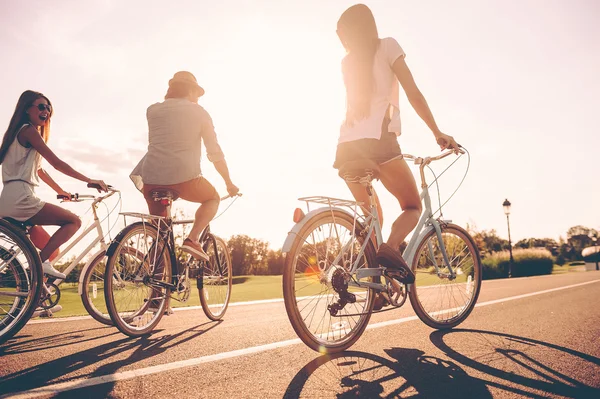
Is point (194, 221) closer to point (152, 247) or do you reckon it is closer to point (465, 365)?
point (152, 247)

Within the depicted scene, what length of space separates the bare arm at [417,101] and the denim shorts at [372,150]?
368mm

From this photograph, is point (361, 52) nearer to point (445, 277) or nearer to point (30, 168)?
point (445, 277)

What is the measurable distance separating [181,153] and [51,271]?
163cm

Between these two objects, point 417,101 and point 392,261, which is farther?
point 417,101

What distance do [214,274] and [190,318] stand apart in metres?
0.56

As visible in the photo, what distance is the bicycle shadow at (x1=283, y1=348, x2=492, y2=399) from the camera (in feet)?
6.51

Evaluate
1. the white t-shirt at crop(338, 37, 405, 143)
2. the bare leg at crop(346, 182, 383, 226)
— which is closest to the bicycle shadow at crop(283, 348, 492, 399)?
the bare leg at crop(346, 182, 383, 226)

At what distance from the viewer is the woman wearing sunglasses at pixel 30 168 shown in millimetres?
3489

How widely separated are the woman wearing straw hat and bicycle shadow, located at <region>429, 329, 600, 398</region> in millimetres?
2516

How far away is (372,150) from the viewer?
3213 mm

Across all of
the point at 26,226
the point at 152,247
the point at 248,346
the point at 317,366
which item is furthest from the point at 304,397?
the point at 26,226

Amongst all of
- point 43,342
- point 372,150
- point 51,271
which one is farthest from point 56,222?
point 372,150

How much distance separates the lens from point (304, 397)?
1.91 m

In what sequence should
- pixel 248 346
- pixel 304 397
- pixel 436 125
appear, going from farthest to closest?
pixel 436 125 → pixel 248 346 → pixel 304 397
